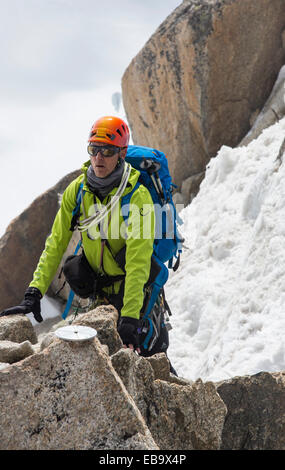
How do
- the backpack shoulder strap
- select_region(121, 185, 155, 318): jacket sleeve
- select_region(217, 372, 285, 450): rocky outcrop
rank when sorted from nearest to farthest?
select_region(217, 372, 285, 450): rocky outcrop, select_region(121, 185, 155, 318): jacket sleeve, the backpack shoulder strap

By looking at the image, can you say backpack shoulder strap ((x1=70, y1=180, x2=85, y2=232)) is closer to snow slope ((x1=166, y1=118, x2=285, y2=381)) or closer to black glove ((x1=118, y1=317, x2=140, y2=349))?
black glove ((x1=118, y1=317, x2=140, y2=349))

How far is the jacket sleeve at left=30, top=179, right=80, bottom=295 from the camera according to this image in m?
5.46

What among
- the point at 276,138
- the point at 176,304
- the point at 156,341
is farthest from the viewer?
the point at 276,138

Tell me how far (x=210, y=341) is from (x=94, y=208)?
14.0 ft

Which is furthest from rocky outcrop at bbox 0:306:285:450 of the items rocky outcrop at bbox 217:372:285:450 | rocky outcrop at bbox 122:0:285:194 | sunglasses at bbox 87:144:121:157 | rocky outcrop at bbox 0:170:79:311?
rocky outcrop at bbox 0:170:79:311

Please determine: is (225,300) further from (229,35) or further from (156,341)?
(229,35)

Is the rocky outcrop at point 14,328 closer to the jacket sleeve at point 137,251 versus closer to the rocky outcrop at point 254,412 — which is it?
the jacket sleeve at point 137,251

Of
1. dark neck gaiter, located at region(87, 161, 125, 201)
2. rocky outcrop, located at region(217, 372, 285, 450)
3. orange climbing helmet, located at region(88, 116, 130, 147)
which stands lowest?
rocky outcrop, located at region(217, 372, 285, 450)

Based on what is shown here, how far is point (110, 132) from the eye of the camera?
5336mm

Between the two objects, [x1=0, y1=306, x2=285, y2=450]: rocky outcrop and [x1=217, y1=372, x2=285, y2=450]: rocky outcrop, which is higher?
[x1=0, y1=306, x2=285, y2=450]: rocky outcrop

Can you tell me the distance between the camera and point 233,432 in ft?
13.9

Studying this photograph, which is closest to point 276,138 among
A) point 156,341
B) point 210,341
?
point 210,341

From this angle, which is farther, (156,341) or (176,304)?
(176,304)

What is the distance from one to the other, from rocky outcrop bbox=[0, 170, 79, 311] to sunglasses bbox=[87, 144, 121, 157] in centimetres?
1479
